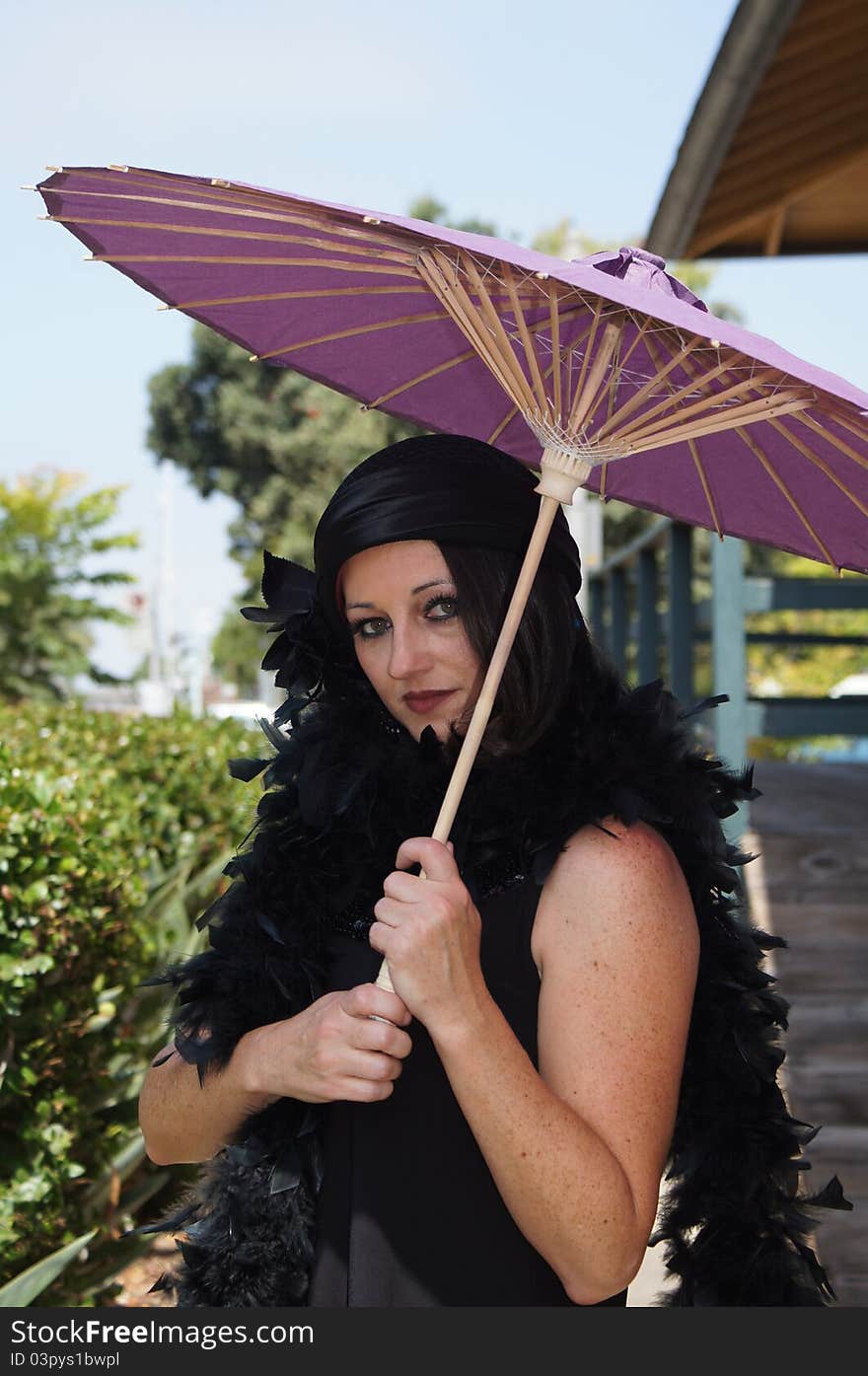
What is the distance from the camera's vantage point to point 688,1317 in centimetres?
168

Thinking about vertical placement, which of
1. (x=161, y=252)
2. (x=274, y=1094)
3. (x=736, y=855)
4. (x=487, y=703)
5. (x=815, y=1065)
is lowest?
(x=815, y=1065)

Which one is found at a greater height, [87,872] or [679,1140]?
[87,872]

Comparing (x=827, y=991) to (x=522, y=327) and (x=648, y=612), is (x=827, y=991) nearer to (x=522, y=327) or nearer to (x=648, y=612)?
(x=522, y=327)

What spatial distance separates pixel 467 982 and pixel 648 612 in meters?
6.89

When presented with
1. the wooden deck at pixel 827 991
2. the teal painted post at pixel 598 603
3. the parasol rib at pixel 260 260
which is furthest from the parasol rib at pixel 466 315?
the teal painted post at pixel 598 603

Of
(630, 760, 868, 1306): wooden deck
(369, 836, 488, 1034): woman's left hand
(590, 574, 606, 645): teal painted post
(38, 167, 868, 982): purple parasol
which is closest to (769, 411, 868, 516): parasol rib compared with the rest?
(38, 167, 868, 982): purple parasol

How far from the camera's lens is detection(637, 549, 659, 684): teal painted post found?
8180 mm

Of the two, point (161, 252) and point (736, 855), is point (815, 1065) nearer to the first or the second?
point (736, 855)

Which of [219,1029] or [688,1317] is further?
[219,1029]

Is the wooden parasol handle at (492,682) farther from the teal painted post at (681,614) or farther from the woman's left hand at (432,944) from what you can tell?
the teal painted post at (681,614)

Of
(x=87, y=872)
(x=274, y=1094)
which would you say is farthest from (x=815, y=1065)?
(x=274, y=1094)

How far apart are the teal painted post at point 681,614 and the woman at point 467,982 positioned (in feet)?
14.2

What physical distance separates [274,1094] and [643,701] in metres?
0.76

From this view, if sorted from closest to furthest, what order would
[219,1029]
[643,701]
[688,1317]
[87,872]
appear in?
[688,1317] → [219,1029] → [643,701] → [87,872]
